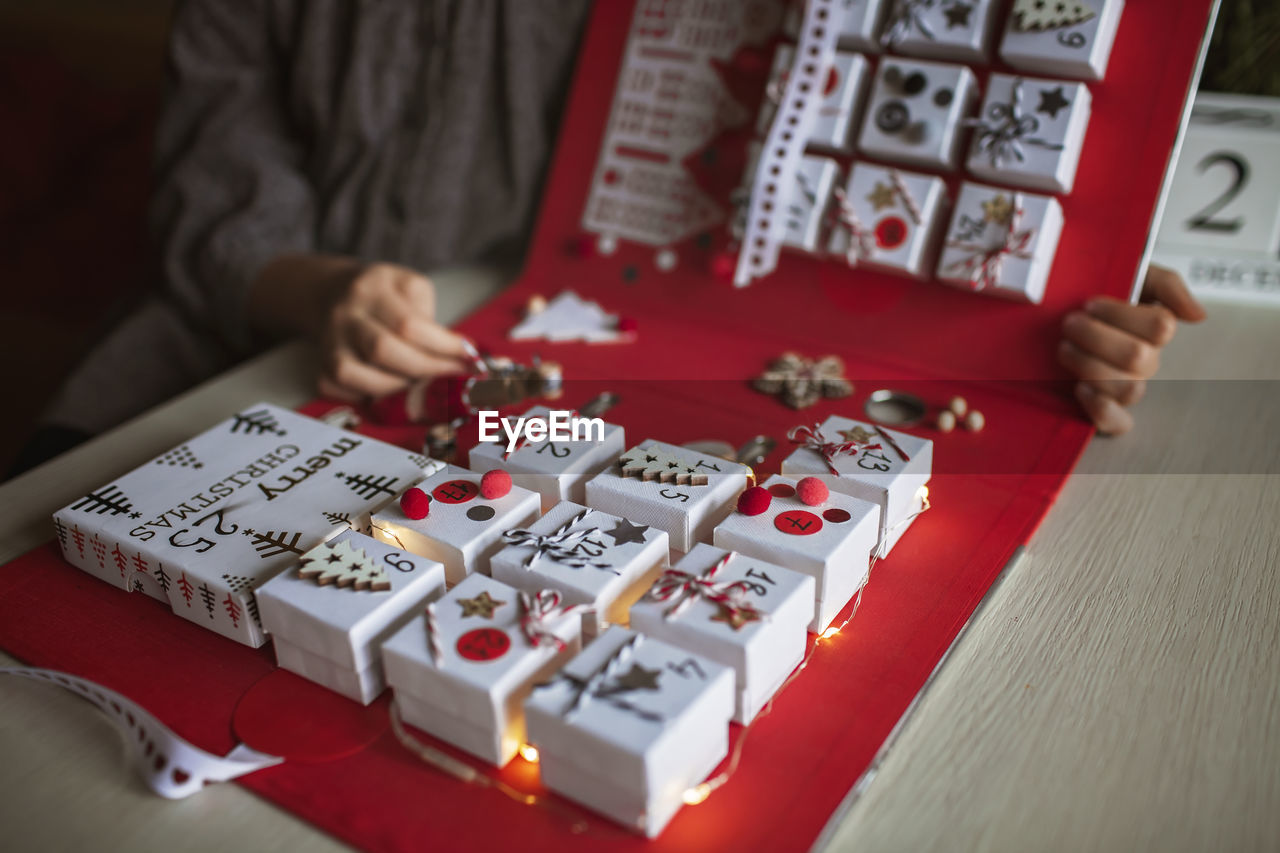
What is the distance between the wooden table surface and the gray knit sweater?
373 mm

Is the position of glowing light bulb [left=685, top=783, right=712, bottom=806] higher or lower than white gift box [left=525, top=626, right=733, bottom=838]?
lower

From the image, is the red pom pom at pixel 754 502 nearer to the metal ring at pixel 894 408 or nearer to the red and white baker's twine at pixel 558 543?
the red and white baker's twine at pixel 558 543

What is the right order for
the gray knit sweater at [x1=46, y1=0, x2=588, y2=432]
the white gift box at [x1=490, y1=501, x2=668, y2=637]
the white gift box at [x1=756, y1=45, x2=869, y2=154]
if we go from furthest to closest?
the gray knit sweater at [x1=46, y1=0, x2=588, y2=432], the white gift box at [x1=756, y1=45, x2=869, y2=154], the white gift box at [x1=490, y1=501, x2=668, y2=637]

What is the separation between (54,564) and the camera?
73 cm

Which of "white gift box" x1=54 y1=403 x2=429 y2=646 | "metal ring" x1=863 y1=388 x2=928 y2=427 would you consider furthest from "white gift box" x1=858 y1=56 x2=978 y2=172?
"white gift box" x1=54 y1=403 x2=429 y2=646

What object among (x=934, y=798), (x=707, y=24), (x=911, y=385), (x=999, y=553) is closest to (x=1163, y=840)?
(x=934, y=798)

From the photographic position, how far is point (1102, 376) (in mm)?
868

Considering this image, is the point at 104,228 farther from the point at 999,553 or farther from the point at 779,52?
the point at 999,553

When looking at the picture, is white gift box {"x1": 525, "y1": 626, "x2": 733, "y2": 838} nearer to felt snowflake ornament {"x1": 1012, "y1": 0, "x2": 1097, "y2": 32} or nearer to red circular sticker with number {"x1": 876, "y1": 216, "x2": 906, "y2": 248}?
red circular sticker with number {"x1": 876, "y1": 216, "x2": 906, "y2": 248}

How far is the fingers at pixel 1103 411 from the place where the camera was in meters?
0.87

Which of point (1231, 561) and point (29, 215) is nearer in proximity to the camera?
point (1231, 561)

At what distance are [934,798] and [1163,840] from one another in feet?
0.38

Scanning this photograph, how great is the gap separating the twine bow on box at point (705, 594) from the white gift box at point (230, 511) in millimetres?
246

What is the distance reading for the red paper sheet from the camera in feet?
1.75
